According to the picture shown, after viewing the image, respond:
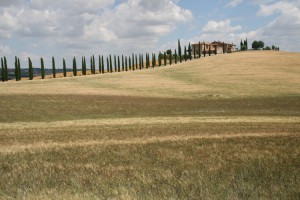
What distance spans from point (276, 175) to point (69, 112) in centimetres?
2758

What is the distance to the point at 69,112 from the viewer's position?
34125mm

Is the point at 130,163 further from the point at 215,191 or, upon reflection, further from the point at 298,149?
the point at 298,149

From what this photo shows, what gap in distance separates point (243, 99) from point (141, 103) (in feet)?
46.7

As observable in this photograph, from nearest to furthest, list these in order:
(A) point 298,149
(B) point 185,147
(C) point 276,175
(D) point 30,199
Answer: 1. (D) point 30,199
2. (C) point 276,175
3. (A) point 298,149
4. (B) point 185,147

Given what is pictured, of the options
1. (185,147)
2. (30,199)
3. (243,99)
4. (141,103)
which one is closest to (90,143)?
(185,147)

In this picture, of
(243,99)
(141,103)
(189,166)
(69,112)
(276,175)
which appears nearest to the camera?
(276,175)

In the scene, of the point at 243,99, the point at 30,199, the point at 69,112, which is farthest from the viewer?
the point at 243,99

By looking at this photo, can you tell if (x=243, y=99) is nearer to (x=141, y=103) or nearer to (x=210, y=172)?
(x=141, y=103)

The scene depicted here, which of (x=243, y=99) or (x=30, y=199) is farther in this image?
(x=243, y=99)

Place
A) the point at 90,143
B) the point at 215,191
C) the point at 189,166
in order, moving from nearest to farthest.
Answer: the point at 215,191
the point at 189,166
the point at 90,143

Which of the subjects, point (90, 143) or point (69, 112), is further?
point (69, 112)

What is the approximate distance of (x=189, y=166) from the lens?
1035cm

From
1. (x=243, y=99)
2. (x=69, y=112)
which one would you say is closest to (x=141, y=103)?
(x=69, y=112)

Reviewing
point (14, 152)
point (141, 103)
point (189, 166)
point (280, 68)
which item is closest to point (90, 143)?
point (14, 152)
